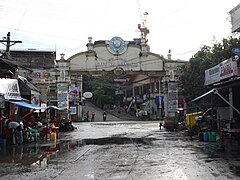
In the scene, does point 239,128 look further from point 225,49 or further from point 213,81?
point 225,49

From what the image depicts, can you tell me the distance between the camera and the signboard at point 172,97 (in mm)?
42000

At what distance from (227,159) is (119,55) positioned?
3081cm

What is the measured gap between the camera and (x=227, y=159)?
11133 millimetres

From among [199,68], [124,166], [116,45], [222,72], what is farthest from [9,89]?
[116,45]

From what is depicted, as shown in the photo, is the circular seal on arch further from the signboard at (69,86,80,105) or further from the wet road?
the wet road

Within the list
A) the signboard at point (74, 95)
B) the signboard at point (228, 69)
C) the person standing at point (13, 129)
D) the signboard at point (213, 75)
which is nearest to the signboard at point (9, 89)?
the person standing at point (13, 129)

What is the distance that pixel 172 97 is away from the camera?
Result: 1654 inches

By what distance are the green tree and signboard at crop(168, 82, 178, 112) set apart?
2.62m

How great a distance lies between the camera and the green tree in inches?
1232

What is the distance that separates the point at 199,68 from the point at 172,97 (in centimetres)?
759

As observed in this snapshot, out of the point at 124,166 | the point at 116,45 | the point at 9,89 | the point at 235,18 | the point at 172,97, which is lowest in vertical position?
the point at 124,166

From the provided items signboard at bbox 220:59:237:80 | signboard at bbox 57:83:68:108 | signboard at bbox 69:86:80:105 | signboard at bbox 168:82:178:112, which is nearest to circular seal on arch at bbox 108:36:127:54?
signboard at bbox 57:83:68:108

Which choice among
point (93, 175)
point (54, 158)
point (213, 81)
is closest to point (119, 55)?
point (213, 81)

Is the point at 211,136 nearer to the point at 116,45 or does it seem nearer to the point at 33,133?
the point at 33,133
